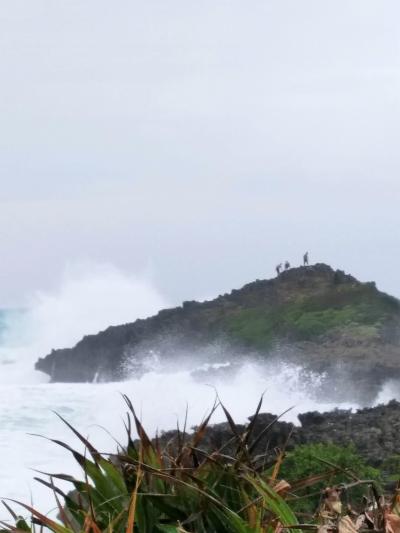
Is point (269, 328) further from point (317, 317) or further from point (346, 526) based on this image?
point (346, 526)

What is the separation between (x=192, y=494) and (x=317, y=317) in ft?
167

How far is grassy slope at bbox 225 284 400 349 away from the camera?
5219 centimetres

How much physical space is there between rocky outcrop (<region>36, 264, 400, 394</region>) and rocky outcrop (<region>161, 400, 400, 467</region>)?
1820cm

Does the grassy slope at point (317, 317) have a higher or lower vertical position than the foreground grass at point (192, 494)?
higher

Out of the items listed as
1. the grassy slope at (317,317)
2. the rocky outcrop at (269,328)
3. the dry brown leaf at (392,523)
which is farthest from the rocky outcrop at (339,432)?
the grassy slope at (317,317)

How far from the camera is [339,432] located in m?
24.8

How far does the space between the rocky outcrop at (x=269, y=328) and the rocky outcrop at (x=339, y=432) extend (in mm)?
18197

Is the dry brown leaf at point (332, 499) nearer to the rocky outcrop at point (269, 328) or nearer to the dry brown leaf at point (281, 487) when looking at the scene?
the dry brown leaf at point (281, 487)

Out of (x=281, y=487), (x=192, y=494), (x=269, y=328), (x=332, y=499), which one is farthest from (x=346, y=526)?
(x=269, y=328)

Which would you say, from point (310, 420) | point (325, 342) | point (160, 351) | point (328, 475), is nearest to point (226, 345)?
point (160, 351)

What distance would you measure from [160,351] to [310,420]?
92.1ft

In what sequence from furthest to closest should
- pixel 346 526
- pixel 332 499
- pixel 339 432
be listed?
pixel 339 432 → pixel 332 499 → pixel 346 526

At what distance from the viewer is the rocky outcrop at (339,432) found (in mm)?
22391

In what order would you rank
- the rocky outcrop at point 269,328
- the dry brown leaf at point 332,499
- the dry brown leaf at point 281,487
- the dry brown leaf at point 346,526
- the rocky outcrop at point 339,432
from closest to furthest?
the dry brown leaf at point 346,526 < the dry brown leaf at point 332,499 < the dry brown leaf at point 281,487 < the rocky outcrop at point 339,432 < the rocky outcrop at point 269,328
